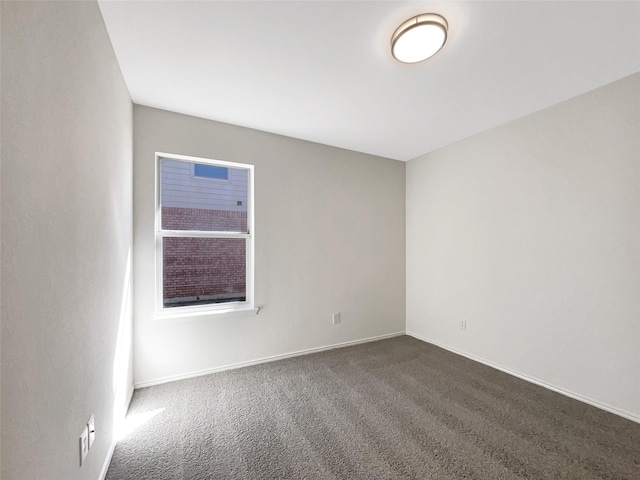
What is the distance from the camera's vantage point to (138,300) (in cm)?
237

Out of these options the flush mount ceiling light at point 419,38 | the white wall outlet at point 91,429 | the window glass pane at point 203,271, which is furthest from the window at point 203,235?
the flush mount ceiling light at point 419,38

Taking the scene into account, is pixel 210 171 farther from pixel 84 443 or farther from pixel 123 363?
pixel 84 443

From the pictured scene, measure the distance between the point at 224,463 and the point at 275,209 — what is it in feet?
7.07

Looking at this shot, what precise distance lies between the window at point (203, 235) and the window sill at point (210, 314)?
40 millimetres

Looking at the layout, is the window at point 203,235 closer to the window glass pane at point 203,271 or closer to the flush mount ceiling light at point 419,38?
the window glass pane at point 203,271

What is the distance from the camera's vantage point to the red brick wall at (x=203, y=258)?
2.58 meters

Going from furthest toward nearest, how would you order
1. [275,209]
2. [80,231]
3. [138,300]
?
[275,209] → [138,300] → [80,231]

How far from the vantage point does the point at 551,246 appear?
237 cm

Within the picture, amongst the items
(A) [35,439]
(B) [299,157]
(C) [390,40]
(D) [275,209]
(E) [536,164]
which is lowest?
(A) [35,439]

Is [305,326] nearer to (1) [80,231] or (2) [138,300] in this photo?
(2) [138,300]

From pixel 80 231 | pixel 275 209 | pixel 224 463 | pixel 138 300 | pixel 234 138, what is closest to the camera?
pixel 80 231

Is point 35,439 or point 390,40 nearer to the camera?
point 35,439

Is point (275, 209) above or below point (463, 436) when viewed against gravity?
above

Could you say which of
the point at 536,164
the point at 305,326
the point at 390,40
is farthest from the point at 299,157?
the point at 536,164
